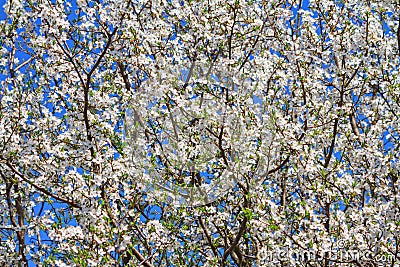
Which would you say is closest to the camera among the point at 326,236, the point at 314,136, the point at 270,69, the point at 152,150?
the point at 326,236

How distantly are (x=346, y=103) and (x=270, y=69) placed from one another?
54.5 inches

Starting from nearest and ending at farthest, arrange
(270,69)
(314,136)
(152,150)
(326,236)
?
(326,236) → (152,150) → (314,136) → (270,69)

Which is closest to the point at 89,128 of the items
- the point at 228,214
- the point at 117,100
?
the point at 117,100

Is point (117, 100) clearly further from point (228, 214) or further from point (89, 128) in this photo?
point (228, 214)

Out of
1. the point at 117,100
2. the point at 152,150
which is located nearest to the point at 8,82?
the point at 117,100

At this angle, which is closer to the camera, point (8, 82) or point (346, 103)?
point (346, 103)

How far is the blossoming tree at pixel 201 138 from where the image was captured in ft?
25.6

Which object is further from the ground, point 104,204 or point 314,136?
point 314,136

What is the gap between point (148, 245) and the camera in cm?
796

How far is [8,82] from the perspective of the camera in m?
9.91

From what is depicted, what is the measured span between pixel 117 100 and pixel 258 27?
2501 mm

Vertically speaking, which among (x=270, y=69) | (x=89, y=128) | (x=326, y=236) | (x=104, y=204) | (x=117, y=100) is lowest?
(x=326, y=236)

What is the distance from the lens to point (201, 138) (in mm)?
8117

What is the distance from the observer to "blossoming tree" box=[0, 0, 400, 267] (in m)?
7.79
